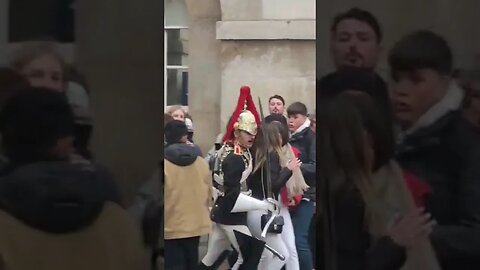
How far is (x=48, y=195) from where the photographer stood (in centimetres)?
222

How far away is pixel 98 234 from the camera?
2.30m

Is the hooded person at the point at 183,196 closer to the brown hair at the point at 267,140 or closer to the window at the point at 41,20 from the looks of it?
the brown hair at the point at 267,140

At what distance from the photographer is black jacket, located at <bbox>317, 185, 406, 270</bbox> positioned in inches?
93.0

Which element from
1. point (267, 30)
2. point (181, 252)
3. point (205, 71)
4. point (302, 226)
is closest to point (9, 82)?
point (181, 252)

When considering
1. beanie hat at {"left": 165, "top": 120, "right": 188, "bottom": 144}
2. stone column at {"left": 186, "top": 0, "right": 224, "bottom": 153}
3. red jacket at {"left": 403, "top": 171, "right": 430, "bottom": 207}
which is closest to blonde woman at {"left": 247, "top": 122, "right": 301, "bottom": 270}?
beanie hat at {"left": 165, "top": 120, "right": 188, "bottom": 144}

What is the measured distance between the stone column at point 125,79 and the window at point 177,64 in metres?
6.21

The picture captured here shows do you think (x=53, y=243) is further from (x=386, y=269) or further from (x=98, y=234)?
(x=386, y=269)

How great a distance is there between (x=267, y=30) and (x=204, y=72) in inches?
27.0

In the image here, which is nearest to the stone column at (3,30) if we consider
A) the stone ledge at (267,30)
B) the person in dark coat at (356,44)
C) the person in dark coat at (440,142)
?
the person in dark coat at (356,44)

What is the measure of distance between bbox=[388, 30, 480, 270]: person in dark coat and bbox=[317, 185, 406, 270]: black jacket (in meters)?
0.13

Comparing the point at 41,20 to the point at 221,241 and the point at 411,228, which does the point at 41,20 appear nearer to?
the point at 411,228

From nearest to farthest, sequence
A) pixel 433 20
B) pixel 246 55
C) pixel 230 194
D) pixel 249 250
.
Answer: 1. pixel 433 20
2. pixel 230 194
3. pixel 249 250
4. pixel 246 55

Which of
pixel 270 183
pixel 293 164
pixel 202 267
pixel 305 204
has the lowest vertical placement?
pixel 202 267

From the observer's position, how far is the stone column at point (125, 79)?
89.1 inches
